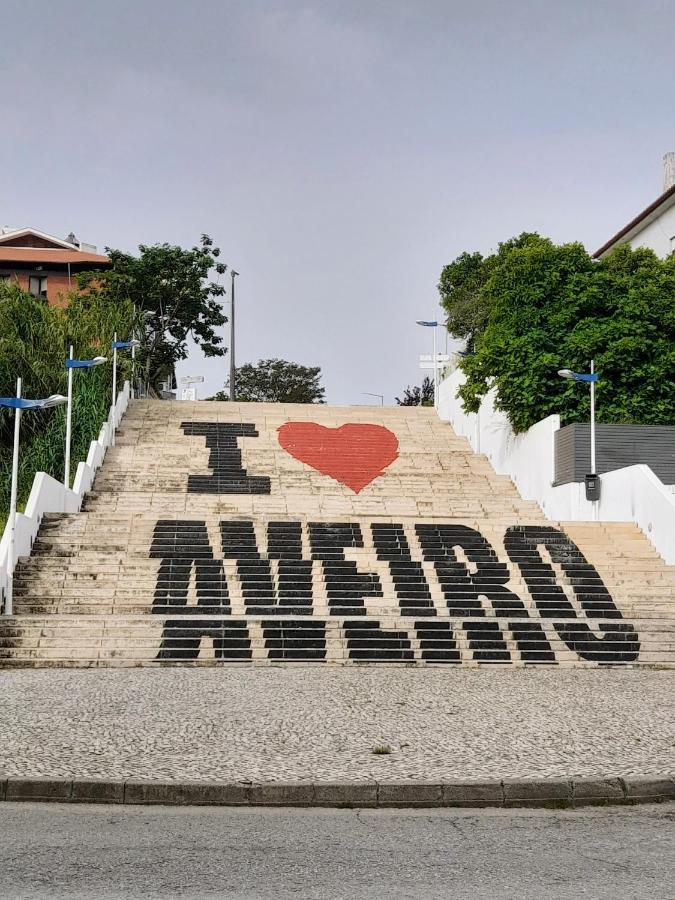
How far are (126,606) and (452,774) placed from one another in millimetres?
9692

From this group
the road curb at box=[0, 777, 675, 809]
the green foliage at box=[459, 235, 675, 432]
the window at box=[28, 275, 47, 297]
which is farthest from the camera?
the window at box=[28, 275, 47, 297]

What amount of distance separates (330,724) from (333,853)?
12.2 feet

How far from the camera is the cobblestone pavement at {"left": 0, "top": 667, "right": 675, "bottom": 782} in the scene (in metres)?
7.83

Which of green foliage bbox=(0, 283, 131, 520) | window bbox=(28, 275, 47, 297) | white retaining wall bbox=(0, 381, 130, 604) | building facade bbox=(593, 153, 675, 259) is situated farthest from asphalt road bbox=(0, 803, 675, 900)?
window bbox=(28, 275, 47, 297)

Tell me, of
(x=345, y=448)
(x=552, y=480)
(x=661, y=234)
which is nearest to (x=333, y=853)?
(x=552, y=480)

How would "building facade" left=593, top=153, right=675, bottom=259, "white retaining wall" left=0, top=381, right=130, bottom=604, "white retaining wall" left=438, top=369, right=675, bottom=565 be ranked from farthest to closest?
"building facade" left=593, top=153, right=675, bottom=259 → "white retaining wall" left=438, top=369, right=675, bottom=565 → "white retaining wall" left=0, top=381, right=130, bottom=604

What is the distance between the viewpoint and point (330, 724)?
9.68 metres

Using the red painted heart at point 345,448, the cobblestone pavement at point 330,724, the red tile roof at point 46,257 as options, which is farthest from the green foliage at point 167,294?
the cobblestone pavement at point 330,724

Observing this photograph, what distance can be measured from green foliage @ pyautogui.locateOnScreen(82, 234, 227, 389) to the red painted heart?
18.0 metres

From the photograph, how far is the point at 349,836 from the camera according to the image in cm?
640

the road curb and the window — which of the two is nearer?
the road curb

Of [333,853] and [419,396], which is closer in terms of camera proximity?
[333,853]

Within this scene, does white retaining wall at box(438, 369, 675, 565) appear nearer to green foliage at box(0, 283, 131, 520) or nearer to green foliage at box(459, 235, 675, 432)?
green foliage at box(459, 235, 675, 432)

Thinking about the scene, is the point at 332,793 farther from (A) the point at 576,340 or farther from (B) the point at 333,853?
(A) the point at 576,340
